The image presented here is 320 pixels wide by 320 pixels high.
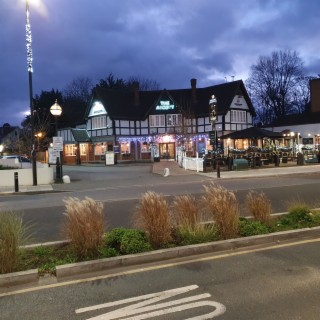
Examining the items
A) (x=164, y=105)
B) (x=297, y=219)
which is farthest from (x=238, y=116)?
(x=297, y=219)

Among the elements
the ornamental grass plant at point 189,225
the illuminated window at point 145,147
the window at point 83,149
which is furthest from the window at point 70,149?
the ornamental grass plant at point 189,225

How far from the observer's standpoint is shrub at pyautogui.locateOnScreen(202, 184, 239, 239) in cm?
710

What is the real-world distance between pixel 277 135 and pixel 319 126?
53.9ft

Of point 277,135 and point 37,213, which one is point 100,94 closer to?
point 277,135

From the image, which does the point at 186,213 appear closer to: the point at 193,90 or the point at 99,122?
the point at 99,122

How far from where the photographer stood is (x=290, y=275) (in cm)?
542

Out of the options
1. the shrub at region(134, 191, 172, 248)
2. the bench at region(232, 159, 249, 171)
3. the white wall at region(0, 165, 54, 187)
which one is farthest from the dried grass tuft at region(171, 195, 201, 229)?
the bench at region(232, 159, 249, 171)

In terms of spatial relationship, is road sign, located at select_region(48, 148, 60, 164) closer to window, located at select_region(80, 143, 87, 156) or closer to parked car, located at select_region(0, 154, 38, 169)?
parked car, located at select_region(0, 154, 38, 169)

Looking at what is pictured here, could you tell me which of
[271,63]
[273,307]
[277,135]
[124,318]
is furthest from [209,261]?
[271,63]

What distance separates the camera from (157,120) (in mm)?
50719

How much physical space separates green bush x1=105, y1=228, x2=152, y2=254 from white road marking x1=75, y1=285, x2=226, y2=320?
5.00 ft

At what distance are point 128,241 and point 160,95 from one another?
45.2 metres

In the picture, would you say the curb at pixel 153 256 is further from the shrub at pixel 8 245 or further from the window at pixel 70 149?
the window at pixel 70 149

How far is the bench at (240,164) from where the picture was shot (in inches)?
1114
